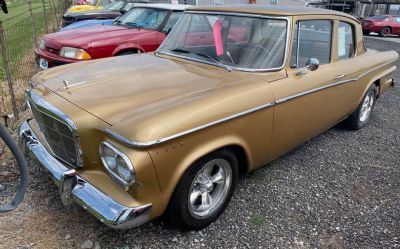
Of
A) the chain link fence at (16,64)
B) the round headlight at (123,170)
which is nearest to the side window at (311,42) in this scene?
the round headlight at (123,170)

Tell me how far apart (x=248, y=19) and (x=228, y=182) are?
160cm

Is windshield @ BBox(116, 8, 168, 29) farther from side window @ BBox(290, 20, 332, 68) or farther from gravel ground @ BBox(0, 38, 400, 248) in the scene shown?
gravel ground @ BBox(0, 38, 400, 248)

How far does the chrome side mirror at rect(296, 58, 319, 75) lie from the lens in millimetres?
3447

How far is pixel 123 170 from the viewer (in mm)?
2369

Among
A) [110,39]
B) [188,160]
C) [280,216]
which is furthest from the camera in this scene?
[110,39]

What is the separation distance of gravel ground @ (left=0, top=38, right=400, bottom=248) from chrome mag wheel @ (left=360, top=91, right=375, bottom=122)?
107 centimetres

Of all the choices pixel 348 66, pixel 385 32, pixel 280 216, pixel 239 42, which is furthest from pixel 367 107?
pixel 385 32

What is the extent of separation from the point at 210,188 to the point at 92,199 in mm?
972

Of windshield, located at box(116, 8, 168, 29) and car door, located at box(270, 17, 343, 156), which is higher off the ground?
windshield, located at box(116, 8, 168, 29)

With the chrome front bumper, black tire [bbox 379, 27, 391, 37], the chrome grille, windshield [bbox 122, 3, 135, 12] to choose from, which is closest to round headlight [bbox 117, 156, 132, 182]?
the chrome front bumper

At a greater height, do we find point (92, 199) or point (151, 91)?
point (151, 91)

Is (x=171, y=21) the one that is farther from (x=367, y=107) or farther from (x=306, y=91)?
(x=306, y=91)

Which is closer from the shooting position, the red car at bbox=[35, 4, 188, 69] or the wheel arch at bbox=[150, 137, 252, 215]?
the wheel arch at bbox=[150, 137, 252, 215]

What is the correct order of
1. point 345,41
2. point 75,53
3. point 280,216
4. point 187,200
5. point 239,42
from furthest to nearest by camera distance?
point 75,53 < point 345,41 < point 239,42 < point 280,216 < point 187,200
